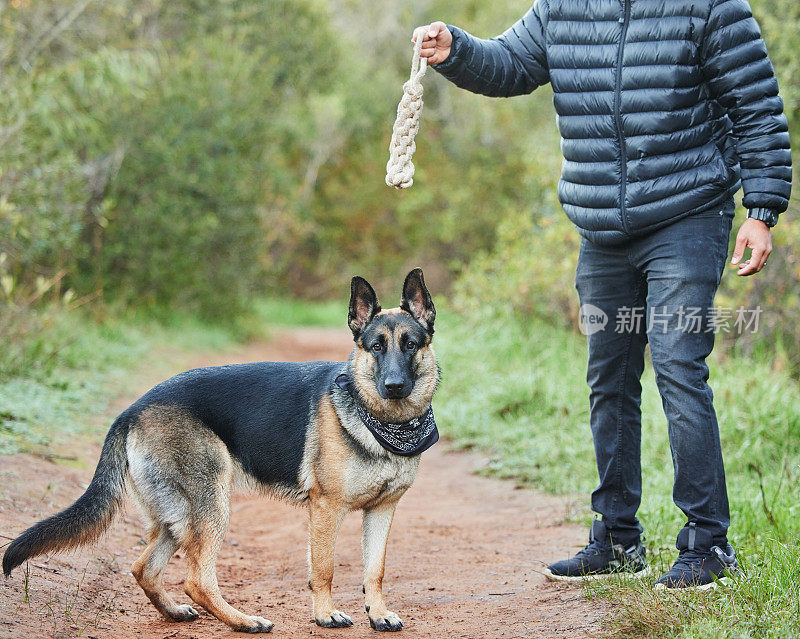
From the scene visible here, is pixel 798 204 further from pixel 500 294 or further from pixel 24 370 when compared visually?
pixel 24 370

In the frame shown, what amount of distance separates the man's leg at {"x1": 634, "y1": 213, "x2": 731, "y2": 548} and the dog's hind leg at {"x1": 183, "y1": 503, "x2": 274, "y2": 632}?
6.28 feet

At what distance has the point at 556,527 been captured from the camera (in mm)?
5195

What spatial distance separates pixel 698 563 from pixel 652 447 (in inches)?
119

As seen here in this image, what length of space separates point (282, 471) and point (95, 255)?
9.08 metres

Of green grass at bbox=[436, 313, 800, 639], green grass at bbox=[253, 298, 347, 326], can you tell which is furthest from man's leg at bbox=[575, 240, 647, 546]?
green grass at bbox=[253, 298, 347, 326]

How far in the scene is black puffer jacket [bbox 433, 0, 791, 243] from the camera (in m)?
3.47

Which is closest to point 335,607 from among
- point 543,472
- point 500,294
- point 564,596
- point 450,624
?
point 450,624

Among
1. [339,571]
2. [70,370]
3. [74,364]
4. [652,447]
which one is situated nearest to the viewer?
[339,571]

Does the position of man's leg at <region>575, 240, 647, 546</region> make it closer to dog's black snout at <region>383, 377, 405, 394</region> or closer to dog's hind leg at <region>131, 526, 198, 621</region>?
dog's black snout at <region>383, 377, 405, 394</region>

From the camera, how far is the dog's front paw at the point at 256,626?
3.56 meters

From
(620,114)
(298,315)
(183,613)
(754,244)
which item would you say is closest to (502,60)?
(620,114)

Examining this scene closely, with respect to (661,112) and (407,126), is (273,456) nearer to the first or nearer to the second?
(407,126)

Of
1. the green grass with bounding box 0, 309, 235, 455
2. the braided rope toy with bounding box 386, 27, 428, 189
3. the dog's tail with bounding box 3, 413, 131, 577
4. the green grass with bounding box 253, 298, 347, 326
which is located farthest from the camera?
the green grass with bounding box 253, 298, 347, 326

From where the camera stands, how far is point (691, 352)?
356cm
